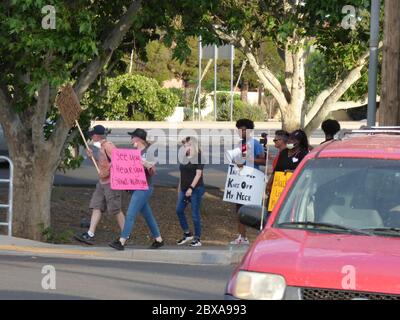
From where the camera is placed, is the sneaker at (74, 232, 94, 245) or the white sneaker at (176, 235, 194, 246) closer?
the sneaker at (74, 232, 94, 245)

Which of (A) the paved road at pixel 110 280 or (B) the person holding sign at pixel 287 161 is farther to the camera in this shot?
(B) the person holding sign at pixel 287 161

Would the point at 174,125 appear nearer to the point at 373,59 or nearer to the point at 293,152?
the point at 373,59

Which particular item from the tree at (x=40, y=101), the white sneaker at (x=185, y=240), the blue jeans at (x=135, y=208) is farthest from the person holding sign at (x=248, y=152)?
the tree at (x=40, y=101)

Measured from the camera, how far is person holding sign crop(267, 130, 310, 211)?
13453mm

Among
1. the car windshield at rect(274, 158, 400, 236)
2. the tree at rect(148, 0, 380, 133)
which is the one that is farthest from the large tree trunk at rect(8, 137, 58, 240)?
the car windshield at rect(274, 158, 400, 236)

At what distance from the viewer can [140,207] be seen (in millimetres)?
14281

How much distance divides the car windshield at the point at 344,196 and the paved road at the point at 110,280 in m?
3.36

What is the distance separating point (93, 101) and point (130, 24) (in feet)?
7.27

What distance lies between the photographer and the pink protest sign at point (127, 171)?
46.7 feet

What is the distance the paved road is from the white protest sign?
6.61 feet

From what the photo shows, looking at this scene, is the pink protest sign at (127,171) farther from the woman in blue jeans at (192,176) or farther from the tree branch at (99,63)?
the tree branch at (99,63)

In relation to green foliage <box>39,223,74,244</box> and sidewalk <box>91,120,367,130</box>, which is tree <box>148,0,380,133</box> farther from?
sidewalk <box>91,120,367,130</box>
